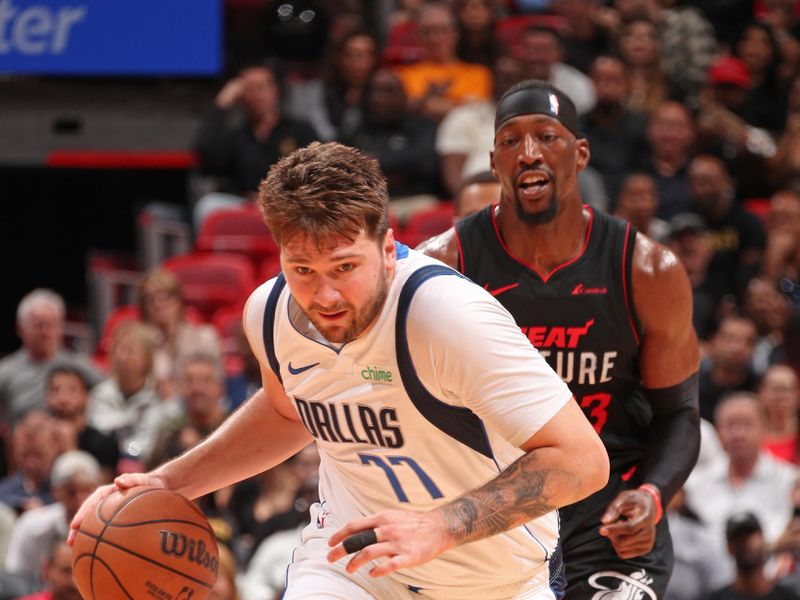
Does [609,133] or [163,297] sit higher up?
[609,133]

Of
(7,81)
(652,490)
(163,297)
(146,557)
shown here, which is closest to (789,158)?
(163,297)

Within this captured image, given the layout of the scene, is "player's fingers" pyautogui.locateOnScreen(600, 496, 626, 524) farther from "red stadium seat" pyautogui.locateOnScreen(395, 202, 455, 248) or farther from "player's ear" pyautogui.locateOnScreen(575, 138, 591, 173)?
"red stadium seat" pyautogui.locateOnScreen(395, 202, 455, 248)

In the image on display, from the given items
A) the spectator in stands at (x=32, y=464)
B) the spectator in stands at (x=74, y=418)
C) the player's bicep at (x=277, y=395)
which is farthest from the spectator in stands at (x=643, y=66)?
the player's bicep at (x=277, y=395)

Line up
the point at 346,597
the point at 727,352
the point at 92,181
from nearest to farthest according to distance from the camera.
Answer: the point at 346,597, the point at 727,352, the point at 92,181

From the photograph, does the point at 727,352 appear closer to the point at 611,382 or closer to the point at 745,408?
the point at 745,408

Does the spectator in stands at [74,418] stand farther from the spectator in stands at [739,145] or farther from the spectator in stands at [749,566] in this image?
the spectator in stands at [739,145]

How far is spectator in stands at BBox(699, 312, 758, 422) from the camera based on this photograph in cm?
841

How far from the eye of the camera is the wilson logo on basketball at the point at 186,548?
3.55 metres

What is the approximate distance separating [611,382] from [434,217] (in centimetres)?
527

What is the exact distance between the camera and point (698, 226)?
920 centimetres

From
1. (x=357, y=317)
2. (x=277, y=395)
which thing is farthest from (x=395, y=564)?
(x=277, y=395)

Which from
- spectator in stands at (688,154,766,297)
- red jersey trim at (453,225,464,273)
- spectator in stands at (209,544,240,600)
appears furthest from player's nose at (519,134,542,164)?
spectator in stands at (688,154,766,297)

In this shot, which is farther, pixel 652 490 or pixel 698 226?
pixel 698 226

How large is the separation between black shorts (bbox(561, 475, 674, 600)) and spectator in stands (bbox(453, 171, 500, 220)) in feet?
4.62
